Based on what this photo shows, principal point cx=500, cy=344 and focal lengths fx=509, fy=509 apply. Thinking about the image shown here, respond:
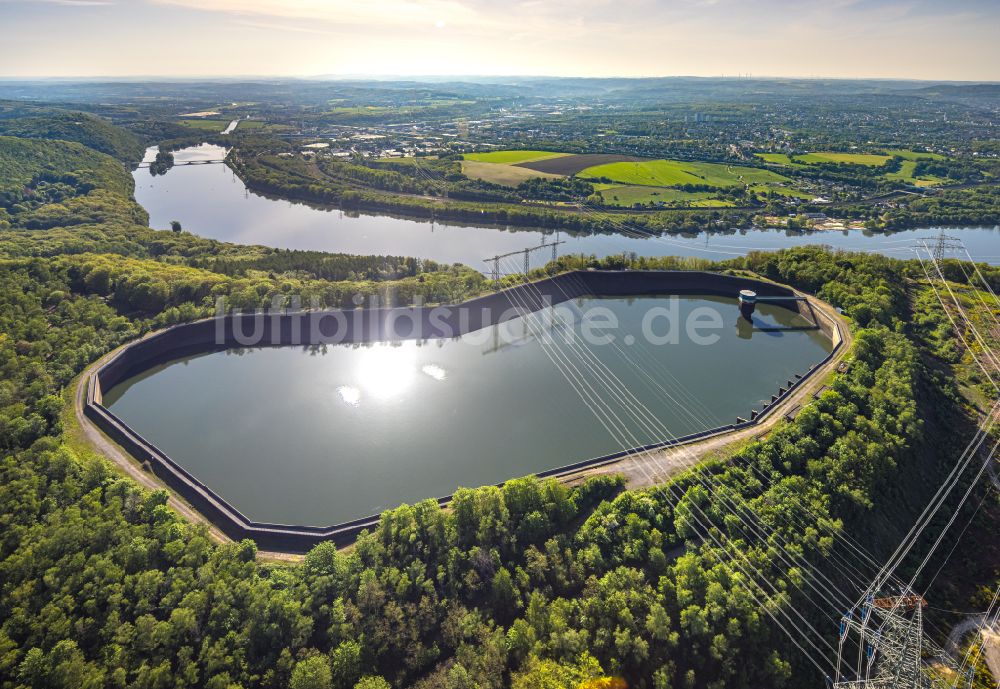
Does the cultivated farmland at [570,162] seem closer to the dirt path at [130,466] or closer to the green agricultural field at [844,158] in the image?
the green agricultural field at [844,158]

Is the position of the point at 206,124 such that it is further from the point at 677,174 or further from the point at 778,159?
the point at 778,159

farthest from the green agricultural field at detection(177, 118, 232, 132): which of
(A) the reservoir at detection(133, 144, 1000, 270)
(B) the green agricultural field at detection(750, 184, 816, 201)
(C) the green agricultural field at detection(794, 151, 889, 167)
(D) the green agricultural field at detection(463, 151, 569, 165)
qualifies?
(C) the green agricultural field at detection(794, 151, 889, 167)

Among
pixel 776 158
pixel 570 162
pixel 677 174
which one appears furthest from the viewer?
pixel 776 158

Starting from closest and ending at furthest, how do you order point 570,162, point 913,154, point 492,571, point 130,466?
point 492,571, point 130,466, point 570,162, point 913,154

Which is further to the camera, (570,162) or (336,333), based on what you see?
(570,162)

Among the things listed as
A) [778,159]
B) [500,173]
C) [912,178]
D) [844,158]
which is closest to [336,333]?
[500,173]

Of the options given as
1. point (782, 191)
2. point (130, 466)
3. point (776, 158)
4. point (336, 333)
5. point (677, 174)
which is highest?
point (776, 158)

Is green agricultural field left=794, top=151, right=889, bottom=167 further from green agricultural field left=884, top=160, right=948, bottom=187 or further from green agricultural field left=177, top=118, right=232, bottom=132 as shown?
green agricultural field left=177, top=118, right=232, bottom=132
